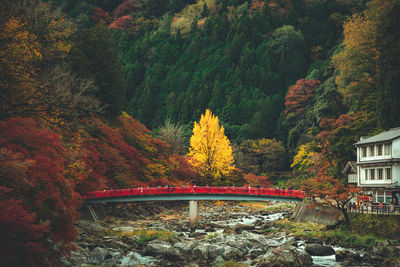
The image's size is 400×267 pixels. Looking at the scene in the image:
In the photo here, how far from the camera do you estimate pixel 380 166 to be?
35312mm

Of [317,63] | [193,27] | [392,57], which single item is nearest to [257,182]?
[392,57]

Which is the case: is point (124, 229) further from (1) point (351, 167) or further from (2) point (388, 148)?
(2) point (388, 148)

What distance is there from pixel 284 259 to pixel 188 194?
1939 centimetres

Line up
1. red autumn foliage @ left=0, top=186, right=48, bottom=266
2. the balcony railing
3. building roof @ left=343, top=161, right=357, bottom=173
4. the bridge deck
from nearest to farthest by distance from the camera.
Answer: red autumn foliage @ left=0, top=186, right=48, bottom=266 < the bridge deck < the balcony railing < building roof @ left=343, top=161, right=357, bottom=173

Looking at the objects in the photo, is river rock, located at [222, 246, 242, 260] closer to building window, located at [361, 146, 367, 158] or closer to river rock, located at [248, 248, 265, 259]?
river rock, located at [248, 248, 265, 259]

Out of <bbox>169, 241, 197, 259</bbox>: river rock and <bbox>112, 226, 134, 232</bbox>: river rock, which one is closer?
<bbox>169, 241, 197, 259</bbox>: river rock

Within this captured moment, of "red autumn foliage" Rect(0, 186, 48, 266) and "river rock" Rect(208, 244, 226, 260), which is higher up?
"red autumn foliage" Rect(0, 186, 48, 266)

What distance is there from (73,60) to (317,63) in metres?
71.6

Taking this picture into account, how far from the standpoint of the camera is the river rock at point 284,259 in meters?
23.8

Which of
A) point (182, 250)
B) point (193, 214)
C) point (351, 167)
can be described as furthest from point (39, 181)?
point (351, 167)

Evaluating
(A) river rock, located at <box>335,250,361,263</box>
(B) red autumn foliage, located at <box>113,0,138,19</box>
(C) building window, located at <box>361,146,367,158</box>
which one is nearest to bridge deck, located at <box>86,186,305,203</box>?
(C) building window, located at <box>361,146,367,158</box>

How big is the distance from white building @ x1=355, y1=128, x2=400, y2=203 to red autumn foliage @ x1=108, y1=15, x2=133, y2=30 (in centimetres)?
12920

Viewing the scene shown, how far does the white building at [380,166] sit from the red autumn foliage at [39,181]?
26.4 metres

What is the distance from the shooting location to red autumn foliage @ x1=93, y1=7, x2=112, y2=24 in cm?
16212
